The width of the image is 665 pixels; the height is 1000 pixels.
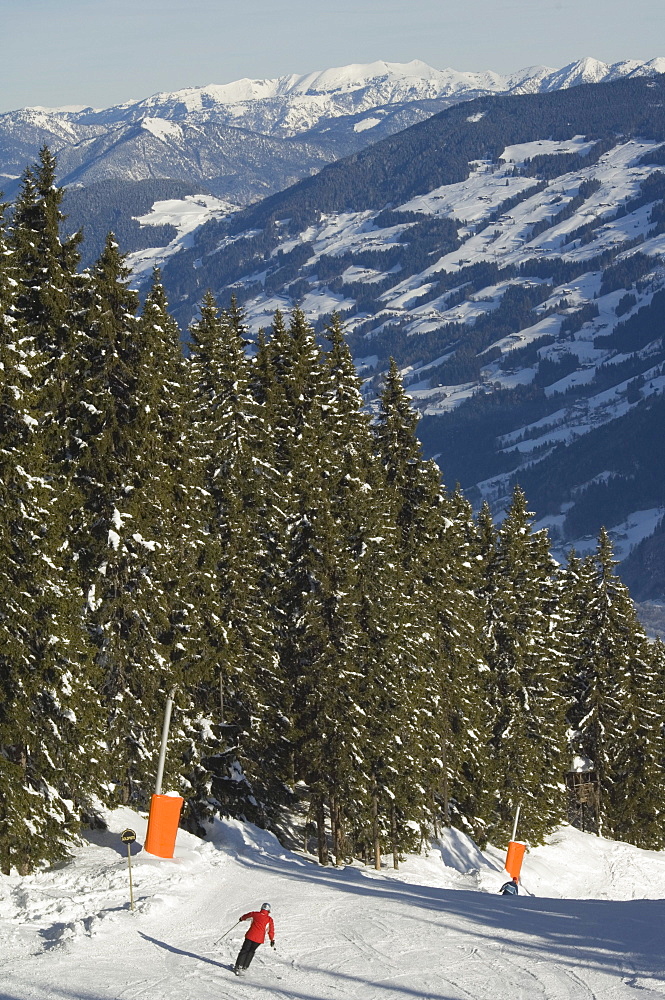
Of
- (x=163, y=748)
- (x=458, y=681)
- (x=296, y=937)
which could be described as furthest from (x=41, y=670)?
(x=458, y=681)

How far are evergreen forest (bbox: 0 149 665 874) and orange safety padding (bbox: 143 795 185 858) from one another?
148 centimetres

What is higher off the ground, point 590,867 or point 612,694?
point 612,694

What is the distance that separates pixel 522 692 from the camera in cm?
5291

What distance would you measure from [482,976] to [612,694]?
4083 cm

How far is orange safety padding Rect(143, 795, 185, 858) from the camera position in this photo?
27.9m

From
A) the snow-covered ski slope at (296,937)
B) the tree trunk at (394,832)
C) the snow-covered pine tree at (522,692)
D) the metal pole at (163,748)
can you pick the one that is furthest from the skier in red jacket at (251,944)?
the snow-covered pine tree at (522,692)

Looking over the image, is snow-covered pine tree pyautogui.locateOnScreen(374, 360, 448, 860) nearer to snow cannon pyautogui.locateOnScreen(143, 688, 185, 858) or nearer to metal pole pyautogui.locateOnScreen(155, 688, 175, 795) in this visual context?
metal pole pyautogui.locateOnScreen(155, 688, 175, 795)

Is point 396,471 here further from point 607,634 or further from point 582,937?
point 582,937

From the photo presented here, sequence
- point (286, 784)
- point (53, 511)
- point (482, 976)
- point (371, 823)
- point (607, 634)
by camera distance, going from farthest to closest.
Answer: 1. point (607, 634)
2. point (286, 784)
3. point (371, 823)
4. point (53, 511)
5. point (482, 976)

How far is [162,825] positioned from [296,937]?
635 centimetres

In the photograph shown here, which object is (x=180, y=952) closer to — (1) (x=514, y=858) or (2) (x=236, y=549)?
(2) (x=236, y=549)

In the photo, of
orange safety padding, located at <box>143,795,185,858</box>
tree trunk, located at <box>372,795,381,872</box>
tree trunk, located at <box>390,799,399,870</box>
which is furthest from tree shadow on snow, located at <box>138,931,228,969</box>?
tree trunk, located at <box>390,799,399,870</box>

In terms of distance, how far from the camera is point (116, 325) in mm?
29688

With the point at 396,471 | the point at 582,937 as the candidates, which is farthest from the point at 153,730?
the point at 396,471
